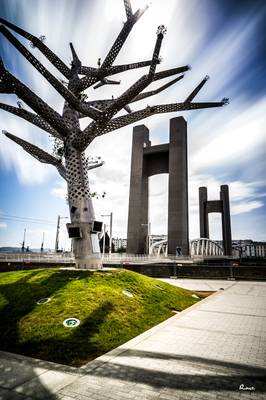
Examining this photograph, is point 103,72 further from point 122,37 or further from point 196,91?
point 196,91

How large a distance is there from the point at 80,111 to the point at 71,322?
881 centimetres

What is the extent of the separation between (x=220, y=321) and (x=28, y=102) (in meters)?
12.4

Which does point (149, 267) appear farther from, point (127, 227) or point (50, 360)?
point (127, 227)

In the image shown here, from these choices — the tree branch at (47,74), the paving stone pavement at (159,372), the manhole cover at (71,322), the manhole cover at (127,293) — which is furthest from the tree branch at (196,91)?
the manhole cover at (71,322)

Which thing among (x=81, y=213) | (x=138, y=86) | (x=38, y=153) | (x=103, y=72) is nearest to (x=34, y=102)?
(x=38, y=153)

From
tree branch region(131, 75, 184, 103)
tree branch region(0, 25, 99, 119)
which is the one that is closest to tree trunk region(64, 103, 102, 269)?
tree branch region(0, 25, 99, 119)

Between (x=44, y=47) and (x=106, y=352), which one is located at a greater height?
(x=44, y=47)

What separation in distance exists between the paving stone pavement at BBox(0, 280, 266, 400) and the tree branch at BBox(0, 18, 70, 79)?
43.3 ft

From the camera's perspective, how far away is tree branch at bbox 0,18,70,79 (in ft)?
39.7

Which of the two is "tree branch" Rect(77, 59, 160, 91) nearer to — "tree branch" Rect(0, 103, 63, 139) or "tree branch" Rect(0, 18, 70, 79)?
"tree branch" Rect(0, 18, 70, 79)

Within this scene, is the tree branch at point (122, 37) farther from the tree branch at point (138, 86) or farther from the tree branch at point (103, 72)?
the tree branch at point (138, 86)

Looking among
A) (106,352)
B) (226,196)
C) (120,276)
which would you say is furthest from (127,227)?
(226,196)

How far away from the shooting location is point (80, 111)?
471 inches

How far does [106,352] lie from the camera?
20.0ft
